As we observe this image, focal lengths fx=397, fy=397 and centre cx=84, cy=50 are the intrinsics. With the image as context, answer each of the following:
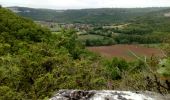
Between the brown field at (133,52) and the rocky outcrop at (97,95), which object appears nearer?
the rocky outcrop at (97,95)

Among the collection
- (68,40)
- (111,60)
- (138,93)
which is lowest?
(111,60)

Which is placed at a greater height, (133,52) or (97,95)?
(133,52)

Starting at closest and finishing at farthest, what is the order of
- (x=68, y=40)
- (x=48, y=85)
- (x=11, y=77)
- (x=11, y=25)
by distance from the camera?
(x=48, y=85) < (x=11, y=77) < (x=68, y=40) < (x=11, y=25)

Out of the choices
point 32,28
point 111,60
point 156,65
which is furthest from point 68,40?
point 156,65

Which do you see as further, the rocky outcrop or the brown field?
the brown field

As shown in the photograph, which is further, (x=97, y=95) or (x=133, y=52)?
(x=133, y=52)

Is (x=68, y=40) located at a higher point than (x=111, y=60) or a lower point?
higher

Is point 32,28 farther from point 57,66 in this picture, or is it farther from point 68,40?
point 57,66

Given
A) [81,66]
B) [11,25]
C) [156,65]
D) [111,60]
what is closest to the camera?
[156,65]

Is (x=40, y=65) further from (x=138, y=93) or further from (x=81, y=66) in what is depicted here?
(x=138, y=93)

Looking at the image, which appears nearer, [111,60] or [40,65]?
[40,65]
